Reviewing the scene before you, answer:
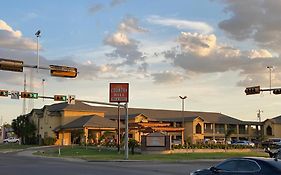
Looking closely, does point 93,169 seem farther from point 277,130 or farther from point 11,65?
point 277,130

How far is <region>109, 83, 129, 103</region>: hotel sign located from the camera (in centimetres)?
4831

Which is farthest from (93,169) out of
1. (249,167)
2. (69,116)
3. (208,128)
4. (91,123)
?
(208,128)

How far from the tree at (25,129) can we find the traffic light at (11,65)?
63.8 m

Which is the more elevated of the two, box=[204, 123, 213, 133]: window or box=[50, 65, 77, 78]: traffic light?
box=[50, 65, 77, 78]: traffic light

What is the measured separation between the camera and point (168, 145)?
51.0 metres

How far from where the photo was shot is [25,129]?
3420 inches

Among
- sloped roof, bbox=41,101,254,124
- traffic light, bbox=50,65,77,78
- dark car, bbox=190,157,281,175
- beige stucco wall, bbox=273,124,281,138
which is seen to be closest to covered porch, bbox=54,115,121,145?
sloped roof, bbox=41,101,254,124

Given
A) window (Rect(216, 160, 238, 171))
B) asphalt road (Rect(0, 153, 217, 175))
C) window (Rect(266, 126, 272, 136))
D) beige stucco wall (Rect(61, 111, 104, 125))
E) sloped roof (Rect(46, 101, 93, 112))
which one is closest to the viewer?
window (Rect(216, 160, 238, 171))

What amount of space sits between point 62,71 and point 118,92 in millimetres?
22917

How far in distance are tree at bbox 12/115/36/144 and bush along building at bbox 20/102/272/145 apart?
944mm

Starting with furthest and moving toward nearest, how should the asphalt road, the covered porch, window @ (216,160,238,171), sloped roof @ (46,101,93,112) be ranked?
sloped roof @ (46,101,93,112) < the covered porch < the asphalt road < window @ (216,160,238,171)

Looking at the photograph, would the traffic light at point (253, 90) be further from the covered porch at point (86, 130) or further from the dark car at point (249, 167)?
the covered porch at point (86, 130)

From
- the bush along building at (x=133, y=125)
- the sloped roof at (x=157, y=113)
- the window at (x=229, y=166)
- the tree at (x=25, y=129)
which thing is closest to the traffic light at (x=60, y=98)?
the bush along building at (x=133, y=125)

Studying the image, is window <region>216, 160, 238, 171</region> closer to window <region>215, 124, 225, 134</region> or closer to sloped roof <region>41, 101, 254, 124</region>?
sloped roof <region>41, 101, 254, 124</region>
